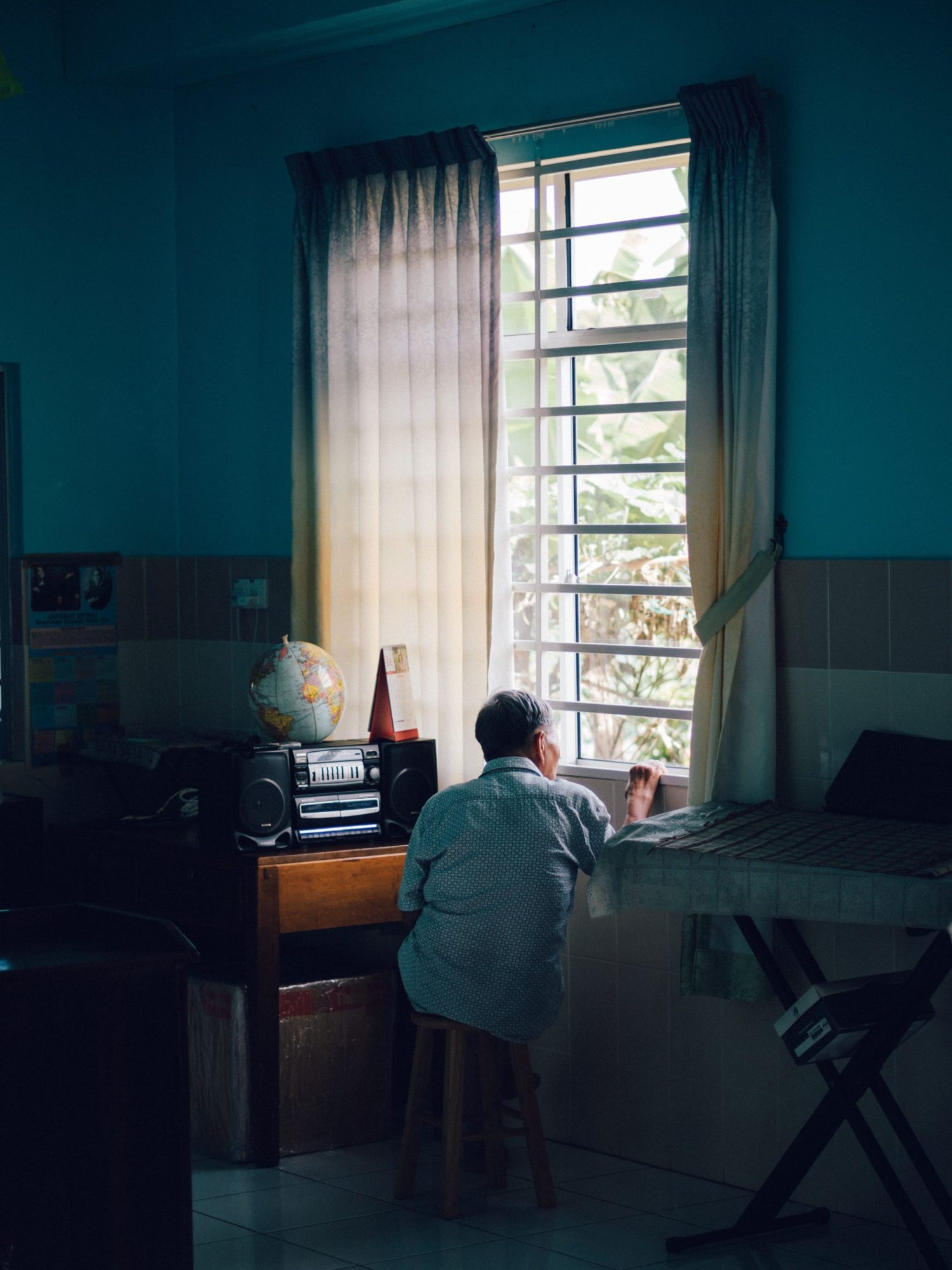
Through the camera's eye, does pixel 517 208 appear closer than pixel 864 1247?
No

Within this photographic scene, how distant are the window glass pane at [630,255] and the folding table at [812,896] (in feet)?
5.10

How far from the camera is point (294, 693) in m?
4.31

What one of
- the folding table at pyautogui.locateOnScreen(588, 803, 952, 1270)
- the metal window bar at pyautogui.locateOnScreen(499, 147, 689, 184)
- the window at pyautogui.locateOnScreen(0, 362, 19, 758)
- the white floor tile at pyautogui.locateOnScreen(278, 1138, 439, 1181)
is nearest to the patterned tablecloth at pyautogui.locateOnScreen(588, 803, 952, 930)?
the folding table at pyautogui.locateOnScreen(588, 803, 952, 1270)

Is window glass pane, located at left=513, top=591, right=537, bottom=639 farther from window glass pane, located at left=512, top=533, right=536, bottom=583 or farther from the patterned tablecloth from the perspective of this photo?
the patterned tablecloth

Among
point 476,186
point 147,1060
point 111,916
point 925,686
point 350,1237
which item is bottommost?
point 350,1237

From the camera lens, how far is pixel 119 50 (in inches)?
192

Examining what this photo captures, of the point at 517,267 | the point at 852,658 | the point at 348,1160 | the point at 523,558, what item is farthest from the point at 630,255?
the point at 348,1160

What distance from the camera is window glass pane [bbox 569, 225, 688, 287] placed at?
165 inches

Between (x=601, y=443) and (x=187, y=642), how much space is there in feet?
5.77

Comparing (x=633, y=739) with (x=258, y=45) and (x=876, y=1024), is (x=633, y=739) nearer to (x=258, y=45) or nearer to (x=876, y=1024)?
(x=876, y=1024)

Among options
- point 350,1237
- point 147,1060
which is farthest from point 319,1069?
point 147,1060

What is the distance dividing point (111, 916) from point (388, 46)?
9.65 feet

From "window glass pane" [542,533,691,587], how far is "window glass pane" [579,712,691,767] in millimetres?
394

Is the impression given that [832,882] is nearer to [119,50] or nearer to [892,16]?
[892,16]
